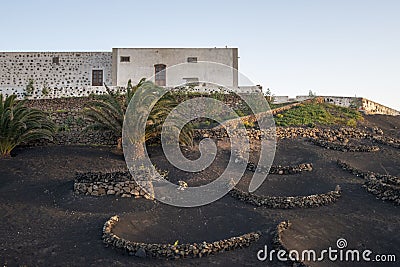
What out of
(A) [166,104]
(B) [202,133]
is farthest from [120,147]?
(B) [202,133]

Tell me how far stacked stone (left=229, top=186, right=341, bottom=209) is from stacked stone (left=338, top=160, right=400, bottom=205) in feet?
3.75

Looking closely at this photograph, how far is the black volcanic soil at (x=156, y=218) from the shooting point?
8.58 metres

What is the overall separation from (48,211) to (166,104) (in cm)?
712

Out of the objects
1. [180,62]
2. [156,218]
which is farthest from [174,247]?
[180,62]

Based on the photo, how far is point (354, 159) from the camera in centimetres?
1609

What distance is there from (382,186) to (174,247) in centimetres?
682

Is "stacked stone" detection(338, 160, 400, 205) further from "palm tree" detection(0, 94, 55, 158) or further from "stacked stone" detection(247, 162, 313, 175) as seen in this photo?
"palm tree" detection(0, 94, 55, 158)

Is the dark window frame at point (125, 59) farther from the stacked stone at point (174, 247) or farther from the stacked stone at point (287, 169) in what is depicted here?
the stacked stone at point (174, 247)

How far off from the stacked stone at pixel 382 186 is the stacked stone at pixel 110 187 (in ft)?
21.1

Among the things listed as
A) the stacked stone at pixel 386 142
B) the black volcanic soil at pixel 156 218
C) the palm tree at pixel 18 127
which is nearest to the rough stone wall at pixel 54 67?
the palm tree at pixel 18 127

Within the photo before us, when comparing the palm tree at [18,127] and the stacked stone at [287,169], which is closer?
the stacked stone at [287,169]

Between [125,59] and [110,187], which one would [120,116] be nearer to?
[110,187]

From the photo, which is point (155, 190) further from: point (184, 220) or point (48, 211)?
point (48, 211)

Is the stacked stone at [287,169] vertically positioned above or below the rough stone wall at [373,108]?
below
